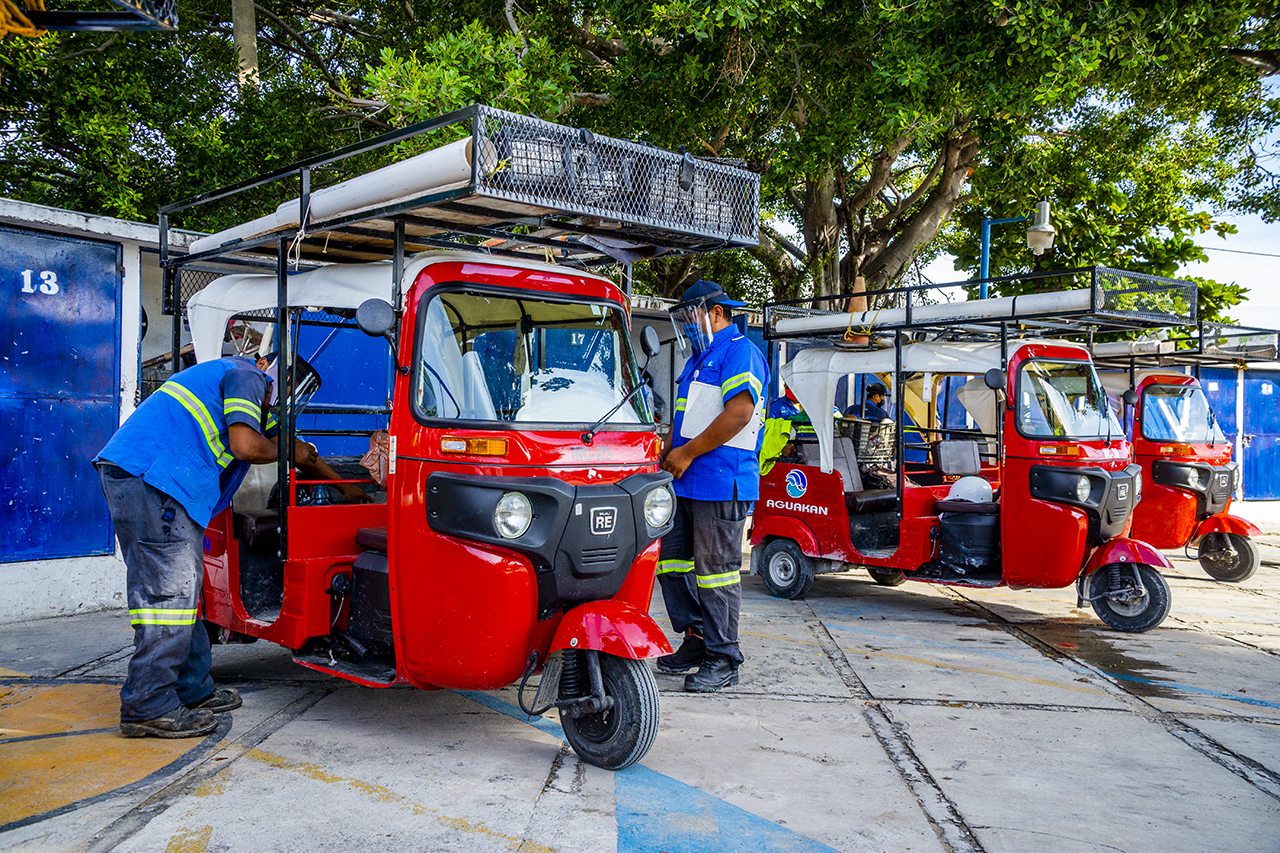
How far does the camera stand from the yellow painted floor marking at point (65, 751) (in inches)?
146

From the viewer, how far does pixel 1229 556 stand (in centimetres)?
930

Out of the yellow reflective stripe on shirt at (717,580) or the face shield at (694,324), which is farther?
the face shield at (694,324)

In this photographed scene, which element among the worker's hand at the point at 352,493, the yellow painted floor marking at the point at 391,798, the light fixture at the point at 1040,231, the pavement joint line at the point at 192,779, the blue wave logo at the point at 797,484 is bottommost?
the yellow painted floor marking at the point at 391,798

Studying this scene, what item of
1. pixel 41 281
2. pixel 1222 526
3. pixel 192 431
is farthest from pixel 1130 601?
pixel 41 281

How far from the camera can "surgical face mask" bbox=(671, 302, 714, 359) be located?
18.2ft

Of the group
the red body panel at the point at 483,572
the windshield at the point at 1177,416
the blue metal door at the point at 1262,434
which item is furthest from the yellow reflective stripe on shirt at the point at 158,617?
the blue metal door at the point at 1262,434

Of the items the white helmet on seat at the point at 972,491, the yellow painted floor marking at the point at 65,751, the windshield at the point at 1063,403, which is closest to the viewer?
the yellow painted floor marking at the point at 65,751

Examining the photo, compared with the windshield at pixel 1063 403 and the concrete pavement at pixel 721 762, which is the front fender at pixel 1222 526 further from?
the concrete pavement at pixel 721 762

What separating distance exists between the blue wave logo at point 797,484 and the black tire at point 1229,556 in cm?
440

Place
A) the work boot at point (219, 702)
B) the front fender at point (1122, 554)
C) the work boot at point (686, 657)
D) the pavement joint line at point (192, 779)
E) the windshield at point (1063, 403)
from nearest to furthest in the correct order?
the pavement joint line at point (192, 779), the work boot at point (219, 702), the work boot at point (686, 657), the front fender at point (1122, 554), the windshield at point (1063, 403)

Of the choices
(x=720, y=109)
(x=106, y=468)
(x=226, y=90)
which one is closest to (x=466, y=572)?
(x=106, y=468)

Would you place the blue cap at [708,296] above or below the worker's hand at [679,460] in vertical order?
above

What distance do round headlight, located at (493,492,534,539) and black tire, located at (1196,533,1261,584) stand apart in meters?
8.24

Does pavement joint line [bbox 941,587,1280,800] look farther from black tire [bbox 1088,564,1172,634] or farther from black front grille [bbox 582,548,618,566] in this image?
black front grille [bbox 582,548,618,566]
